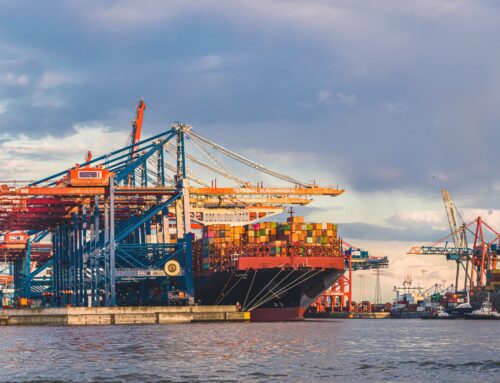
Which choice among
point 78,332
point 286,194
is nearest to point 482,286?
point 286,194

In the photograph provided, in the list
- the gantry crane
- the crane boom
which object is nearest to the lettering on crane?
the gantry crane

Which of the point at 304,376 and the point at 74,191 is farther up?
the point at 74,191

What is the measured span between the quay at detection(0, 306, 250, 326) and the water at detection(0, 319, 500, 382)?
780 inches

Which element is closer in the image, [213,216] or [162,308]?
[162,308]

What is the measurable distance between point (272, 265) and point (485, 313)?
71.3 m

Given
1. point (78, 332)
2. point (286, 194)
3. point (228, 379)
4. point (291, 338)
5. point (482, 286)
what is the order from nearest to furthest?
point (228, 379) < point (291, 338) < point (78, 332) < point (286, 194) < point (482, 286)

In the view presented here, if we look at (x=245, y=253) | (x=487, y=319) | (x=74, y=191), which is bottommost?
(x=487, y=319)

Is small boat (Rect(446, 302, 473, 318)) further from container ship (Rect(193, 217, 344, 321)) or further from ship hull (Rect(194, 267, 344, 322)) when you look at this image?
container ship (Rect(193, 217, 344, 321))

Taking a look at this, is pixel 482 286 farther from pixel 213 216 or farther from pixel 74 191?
pixel 74 191

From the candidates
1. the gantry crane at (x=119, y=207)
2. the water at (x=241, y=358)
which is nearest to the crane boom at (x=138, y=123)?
the gantry crane at (x=119, y=207)

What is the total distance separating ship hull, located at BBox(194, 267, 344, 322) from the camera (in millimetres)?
112438

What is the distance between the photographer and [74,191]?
370 feet

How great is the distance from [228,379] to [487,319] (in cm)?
12772

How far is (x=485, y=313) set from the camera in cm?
17112
